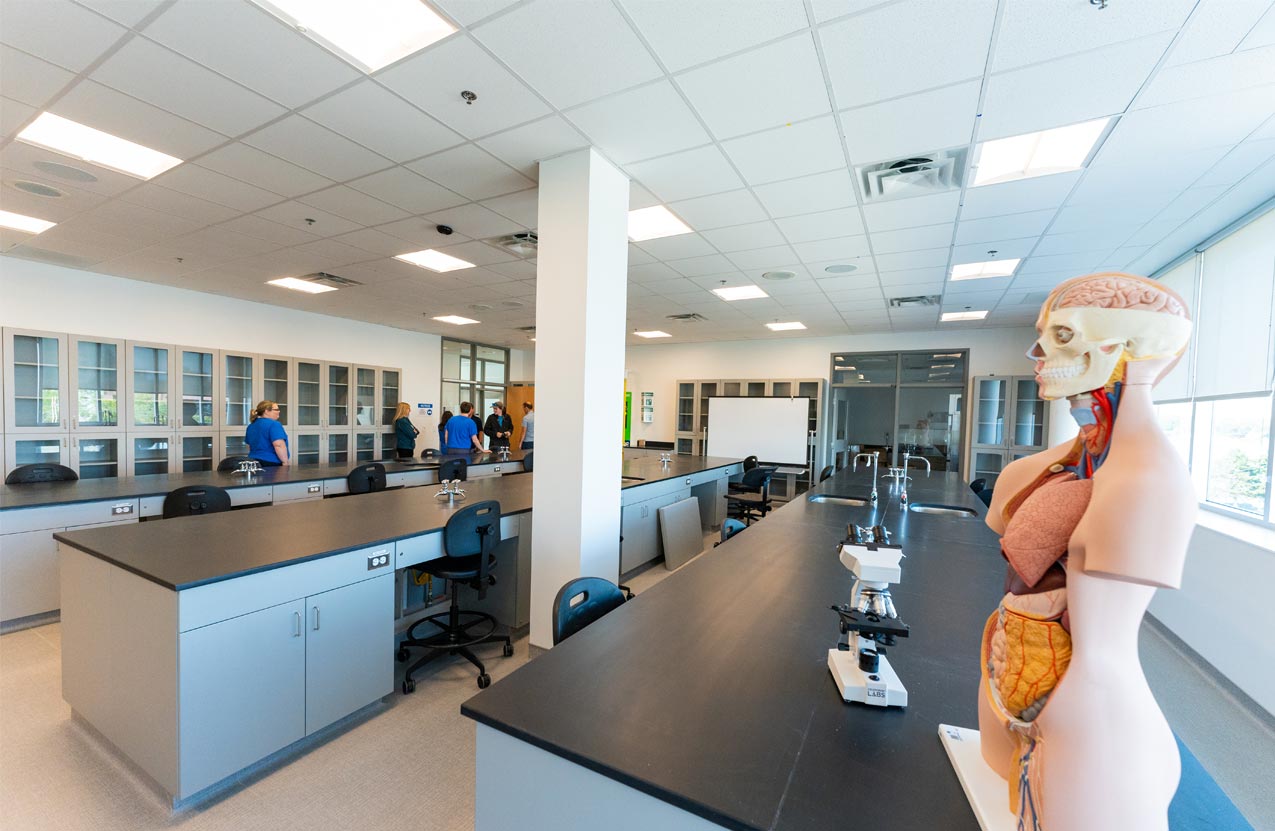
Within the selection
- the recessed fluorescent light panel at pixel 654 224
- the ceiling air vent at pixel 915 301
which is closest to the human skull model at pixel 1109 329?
the recessed fluorescent light panel at pixel 654 224

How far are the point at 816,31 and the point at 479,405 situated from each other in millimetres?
9550

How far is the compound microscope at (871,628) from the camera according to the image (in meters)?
1.08

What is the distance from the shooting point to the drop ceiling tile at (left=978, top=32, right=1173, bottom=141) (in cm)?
187

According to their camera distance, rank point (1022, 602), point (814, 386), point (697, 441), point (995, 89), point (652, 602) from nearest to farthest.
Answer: point (1022, 602) → point (652, 602) → point (995, 89) → point (814, 386) → point (697, 441)

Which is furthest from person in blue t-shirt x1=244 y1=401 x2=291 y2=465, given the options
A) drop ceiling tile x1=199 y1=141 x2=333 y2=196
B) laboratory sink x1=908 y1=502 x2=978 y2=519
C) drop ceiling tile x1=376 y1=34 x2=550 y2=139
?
laboratory sink x1=908 y1=502 x2=978 y2=519

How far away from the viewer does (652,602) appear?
170cm

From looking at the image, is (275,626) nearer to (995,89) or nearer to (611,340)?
(611,340)

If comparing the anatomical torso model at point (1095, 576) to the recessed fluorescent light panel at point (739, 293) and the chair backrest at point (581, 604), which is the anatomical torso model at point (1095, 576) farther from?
the recessed fluorescent light panel at point (739, 293)

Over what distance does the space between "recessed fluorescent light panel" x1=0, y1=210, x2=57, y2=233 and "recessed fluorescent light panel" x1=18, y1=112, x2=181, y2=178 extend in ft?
5.70

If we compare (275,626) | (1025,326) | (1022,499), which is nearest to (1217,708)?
(1022,499)

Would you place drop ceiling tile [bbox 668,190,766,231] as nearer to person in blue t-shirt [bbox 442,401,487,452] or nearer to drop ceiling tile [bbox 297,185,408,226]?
drop ceiling tile [bbox 297,185,408,226]

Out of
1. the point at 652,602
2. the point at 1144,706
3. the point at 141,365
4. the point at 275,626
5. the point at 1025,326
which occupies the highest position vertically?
the point at 1025,326

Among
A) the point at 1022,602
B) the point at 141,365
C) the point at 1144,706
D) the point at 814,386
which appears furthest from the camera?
the point at 814,386

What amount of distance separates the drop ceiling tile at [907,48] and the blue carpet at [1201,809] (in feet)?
7.13
